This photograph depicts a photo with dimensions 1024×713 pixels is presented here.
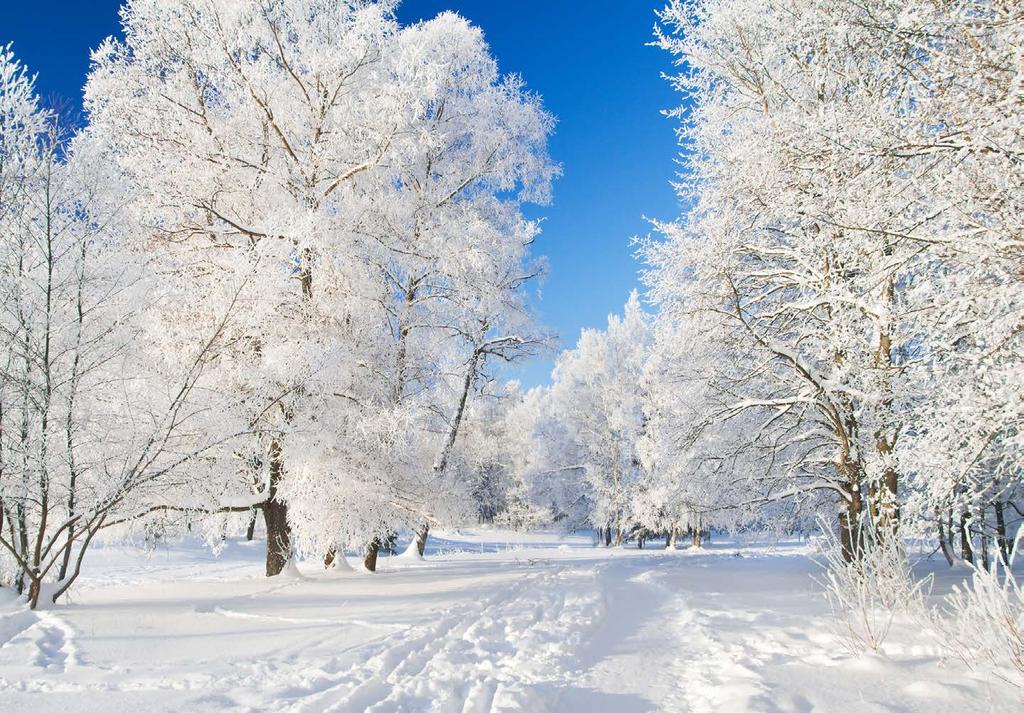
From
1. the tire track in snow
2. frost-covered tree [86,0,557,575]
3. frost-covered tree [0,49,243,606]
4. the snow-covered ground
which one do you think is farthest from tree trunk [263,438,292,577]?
the tire track in snow

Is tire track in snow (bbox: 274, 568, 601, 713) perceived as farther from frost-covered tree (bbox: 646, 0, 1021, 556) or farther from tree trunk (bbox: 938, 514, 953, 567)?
tree trunk (bbox: 938, 514, 953, 567)

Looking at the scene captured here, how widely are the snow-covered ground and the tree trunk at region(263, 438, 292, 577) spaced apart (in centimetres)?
107

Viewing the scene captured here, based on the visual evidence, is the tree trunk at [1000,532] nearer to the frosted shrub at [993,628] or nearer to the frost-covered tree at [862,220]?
the frost-covered tree at [862,220]

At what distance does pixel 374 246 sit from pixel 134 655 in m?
6.25

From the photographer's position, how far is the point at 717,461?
10.2 m

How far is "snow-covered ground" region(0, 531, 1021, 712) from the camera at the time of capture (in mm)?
3648

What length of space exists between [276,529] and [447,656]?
18.2ft

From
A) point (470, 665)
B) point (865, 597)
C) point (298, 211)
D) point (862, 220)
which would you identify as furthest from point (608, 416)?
point (470, 665)

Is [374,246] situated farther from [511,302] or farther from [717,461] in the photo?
[717,461]

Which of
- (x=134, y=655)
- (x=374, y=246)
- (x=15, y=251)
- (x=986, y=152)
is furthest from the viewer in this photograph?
(x=374, y=246)

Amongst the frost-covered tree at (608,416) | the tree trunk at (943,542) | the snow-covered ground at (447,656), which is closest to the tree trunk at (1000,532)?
the tree trunk at (943,542)

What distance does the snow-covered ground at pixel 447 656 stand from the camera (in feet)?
12.0

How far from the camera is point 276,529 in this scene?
9.25 m

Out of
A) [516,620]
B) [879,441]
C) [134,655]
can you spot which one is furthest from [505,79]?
[134,655]
